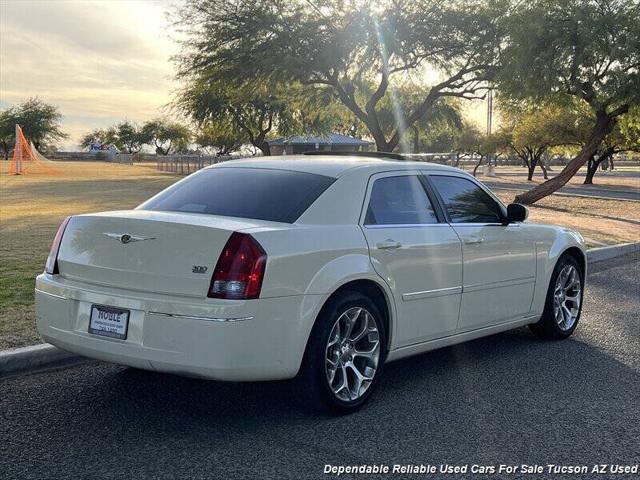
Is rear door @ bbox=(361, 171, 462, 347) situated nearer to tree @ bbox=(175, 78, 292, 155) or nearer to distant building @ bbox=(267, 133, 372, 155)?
tree @ bbox=(175, 78, 292, 155)

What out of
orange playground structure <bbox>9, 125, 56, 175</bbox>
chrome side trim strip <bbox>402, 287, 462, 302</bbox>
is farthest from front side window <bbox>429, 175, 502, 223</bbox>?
orange playground structure <bbox>9, 125, 56, 175</bbox>

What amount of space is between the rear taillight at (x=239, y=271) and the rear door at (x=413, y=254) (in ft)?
3.11

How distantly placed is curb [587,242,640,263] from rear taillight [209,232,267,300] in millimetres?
9598

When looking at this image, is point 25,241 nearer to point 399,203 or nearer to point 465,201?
point 465,201

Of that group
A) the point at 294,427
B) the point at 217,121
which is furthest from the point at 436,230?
the point at 217,121

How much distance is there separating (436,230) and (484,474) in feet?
6.79

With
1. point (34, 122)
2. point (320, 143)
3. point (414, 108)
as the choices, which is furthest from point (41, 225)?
point (34, 122)

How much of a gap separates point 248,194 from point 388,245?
0.99m

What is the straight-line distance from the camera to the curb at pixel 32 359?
5.48m

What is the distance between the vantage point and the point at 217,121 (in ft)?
161

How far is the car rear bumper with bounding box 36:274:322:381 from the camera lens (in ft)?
13.7

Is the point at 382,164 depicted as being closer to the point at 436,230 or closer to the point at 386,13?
the point at 436,230

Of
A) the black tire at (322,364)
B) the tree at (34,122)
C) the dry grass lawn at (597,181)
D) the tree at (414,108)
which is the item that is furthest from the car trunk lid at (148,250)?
the tree at (34,122)

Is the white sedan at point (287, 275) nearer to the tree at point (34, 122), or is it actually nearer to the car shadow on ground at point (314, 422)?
Result: the car shadow on ground at point (314, 422)
